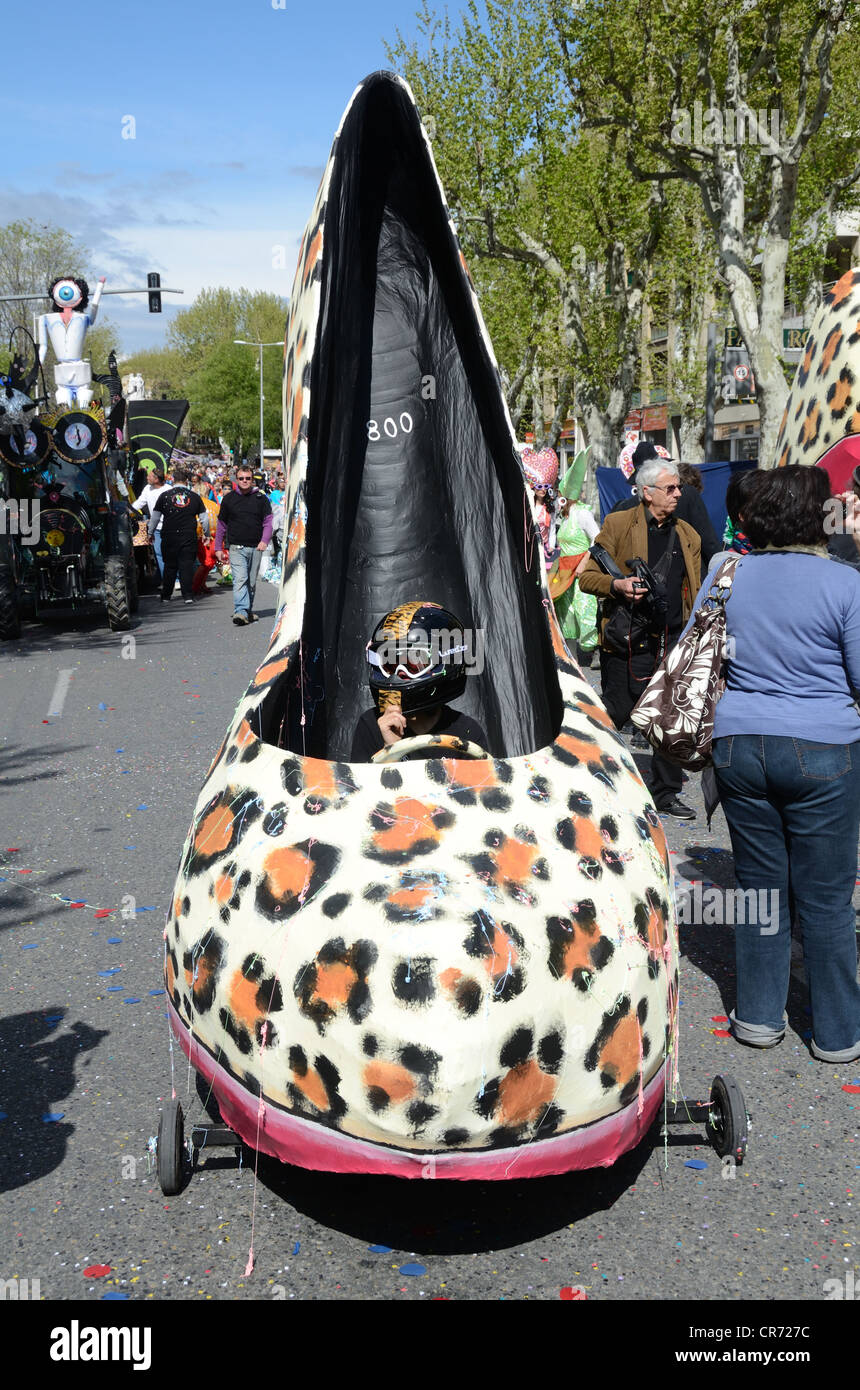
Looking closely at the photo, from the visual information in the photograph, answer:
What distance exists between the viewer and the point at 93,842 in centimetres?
587

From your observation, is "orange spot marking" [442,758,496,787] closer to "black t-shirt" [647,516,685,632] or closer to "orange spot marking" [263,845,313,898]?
"orange spot marking" [263,845,313,898]

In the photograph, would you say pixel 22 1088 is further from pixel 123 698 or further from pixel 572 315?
pixel 572 315

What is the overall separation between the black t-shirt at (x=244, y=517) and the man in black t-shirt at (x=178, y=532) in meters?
1.87

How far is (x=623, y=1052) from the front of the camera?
8.12 feet

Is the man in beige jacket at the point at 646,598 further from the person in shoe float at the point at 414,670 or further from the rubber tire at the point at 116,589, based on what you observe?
the rubber tire at the point at 116,589

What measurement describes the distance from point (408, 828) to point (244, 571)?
11.8m

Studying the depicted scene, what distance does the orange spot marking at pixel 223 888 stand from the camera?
8.71 ft

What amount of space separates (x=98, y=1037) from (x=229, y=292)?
91848mm

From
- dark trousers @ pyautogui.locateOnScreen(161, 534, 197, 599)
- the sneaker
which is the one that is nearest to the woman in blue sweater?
the sneaker

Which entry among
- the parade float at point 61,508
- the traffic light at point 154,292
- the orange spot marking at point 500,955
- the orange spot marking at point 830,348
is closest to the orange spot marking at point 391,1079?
the orange spot marking at point 500,955

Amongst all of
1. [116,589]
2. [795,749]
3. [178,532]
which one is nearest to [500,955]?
[795,749]

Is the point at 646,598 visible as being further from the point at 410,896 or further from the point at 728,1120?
the point at 410,896

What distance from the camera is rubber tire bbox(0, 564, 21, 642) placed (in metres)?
12.5
